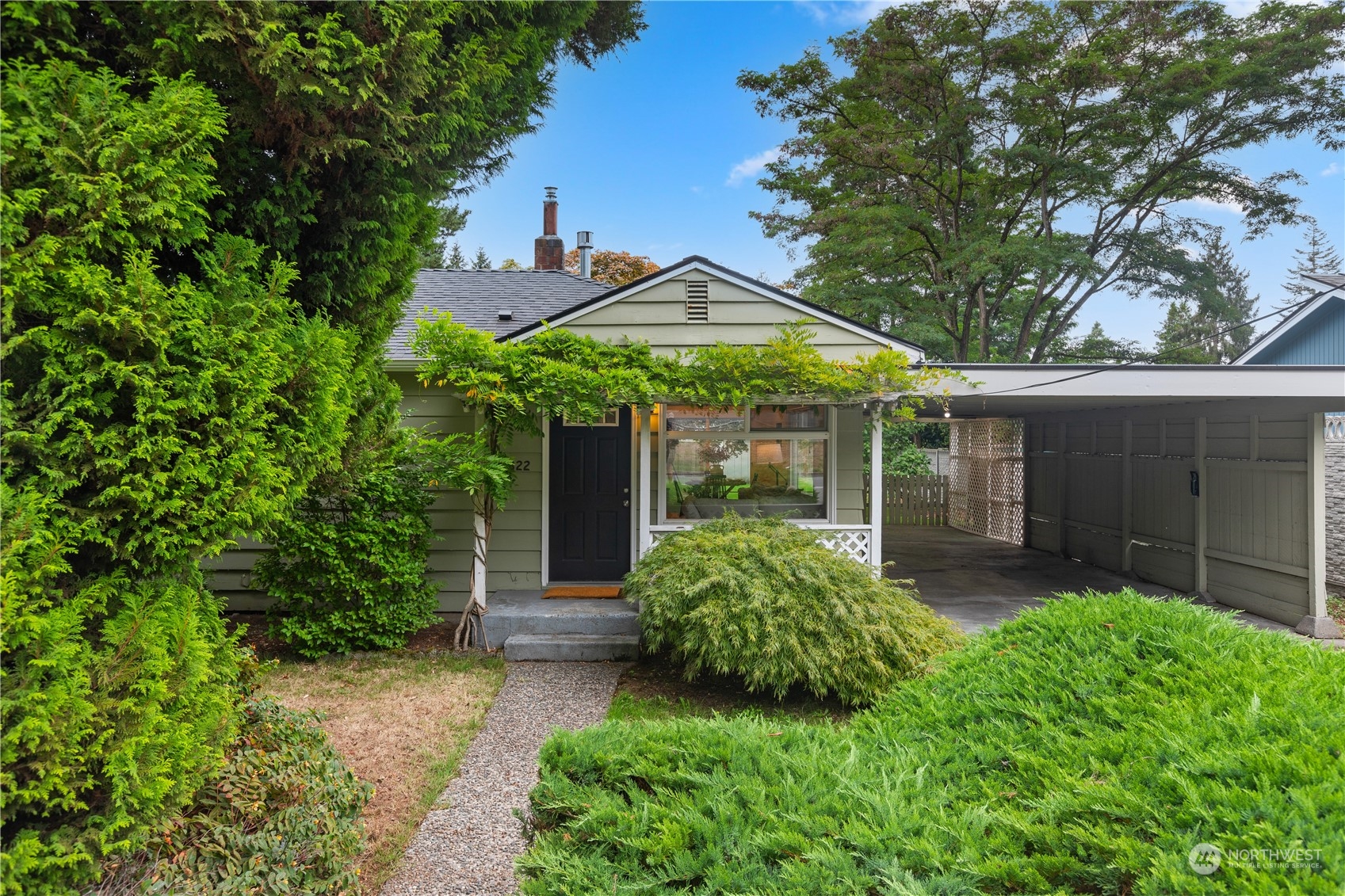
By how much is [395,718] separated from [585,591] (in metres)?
2.74

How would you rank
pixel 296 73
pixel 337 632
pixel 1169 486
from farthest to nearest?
1. pixel 1169 486
2. pixel 337 632
3. pixel 296 73

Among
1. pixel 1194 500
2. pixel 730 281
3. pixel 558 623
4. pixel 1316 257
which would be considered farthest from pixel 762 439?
pixel 1316 257

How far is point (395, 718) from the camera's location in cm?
471

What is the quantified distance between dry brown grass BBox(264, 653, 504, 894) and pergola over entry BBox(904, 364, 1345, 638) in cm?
510

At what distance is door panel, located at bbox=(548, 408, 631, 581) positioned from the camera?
7480mm

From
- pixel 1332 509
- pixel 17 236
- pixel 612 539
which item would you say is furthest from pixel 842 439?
pixel 1332 509

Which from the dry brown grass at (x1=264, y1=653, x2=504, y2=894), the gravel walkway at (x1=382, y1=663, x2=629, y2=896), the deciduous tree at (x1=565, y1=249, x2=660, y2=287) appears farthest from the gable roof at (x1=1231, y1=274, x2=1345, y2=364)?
the deciduous tree at (x1=565, y1=249, x2=660, y2=287)

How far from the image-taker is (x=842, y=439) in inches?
280

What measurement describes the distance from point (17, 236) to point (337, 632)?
191 inches

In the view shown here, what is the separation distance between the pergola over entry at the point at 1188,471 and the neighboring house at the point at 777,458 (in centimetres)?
2

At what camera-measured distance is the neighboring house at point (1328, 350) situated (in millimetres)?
9336

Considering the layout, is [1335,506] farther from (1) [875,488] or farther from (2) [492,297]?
(2) [492,297]

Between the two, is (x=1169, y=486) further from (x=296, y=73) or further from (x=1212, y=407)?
(x=296, y=73)

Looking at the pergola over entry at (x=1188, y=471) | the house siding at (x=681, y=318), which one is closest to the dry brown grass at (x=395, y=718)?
the house siding at (x=681, y=318)
